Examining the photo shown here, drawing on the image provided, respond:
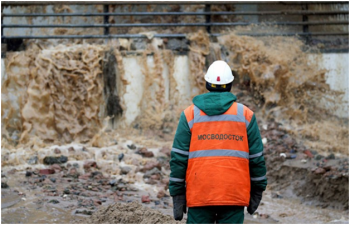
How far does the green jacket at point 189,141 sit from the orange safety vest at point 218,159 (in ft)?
A: 0.11

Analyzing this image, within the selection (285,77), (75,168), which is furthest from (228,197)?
(285,77)

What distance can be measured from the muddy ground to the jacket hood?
75.5 inches

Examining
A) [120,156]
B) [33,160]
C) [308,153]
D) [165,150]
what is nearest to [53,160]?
[33,160]

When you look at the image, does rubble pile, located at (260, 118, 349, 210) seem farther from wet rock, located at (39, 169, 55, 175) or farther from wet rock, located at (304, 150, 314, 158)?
wet rock, located at (39, 169, 55, 175)

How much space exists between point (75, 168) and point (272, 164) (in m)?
3.10

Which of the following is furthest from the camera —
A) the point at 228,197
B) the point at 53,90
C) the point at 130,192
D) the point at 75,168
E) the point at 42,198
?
the point at 53,90

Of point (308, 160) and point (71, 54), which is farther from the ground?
point (71, 54)

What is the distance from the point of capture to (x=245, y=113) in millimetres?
3963

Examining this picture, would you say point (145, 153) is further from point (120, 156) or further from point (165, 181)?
point (165, 181)

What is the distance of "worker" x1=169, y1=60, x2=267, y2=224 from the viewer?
12.7ft

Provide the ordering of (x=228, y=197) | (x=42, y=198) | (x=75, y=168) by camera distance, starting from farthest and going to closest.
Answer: (x=75, y=168) → (x=42, y=198) → (x=228, y=197)

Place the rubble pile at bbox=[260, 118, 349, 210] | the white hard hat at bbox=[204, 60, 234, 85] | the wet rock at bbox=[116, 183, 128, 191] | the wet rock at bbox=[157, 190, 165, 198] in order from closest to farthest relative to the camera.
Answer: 1. the white hard hat at bbox=[204, 60, 234, 85]
2. the wet rock at bbox=[157, 190, 165, 198]
3. the wet rock at bbox=[116, 183, 128, 191]
4. the rubble pile at bbox=[260, 118, 349, 210]

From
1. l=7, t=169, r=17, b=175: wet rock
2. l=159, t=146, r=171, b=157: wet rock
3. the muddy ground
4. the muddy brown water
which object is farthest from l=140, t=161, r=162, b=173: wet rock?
l=7, t=169, r=17, b=175: wet rock

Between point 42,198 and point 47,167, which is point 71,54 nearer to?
point 47,167
